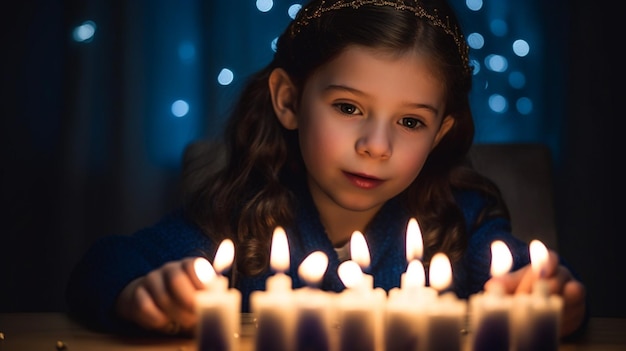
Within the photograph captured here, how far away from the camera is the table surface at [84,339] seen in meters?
1.01

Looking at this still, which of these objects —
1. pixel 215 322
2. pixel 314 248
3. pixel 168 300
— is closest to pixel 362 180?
pixel 314 248

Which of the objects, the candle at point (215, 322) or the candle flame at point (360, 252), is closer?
the candle at point (215, 322)

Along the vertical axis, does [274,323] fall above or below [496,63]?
below

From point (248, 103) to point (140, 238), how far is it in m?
0.45

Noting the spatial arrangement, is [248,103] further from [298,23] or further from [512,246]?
[512,246]

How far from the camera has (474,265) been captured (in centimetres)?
180

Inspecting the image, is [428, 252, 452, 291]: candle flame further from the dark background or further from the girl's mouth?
the dark background

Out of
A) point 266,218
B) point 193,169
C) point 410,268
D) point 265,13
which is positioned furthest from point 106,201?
point 410,268

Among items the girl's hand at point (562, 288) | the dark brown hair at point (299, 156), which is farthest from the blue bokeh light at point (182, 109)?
the girl's hand at point (562, 288)

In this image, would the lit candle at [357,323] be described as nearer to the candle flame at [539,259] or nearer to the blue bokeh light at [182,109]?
the candle flame at [539,259]

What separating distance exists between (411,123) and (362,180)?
0.15 m

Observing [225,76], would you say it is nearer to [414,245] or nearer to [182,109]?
[182,109]

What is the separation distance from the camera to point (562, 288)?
1.11 metres

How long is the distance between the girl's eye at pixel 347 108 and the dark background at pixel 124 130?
1.36m
